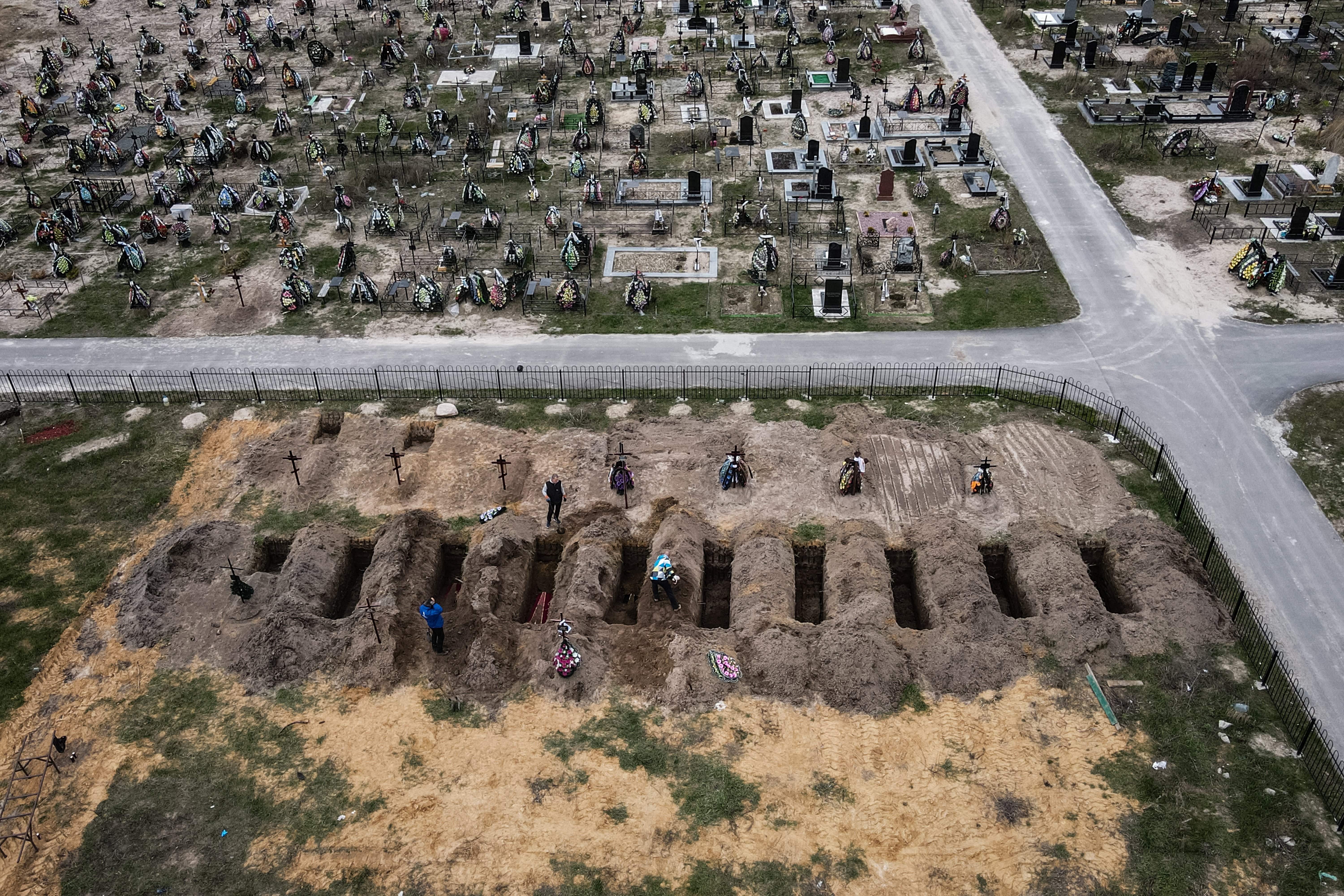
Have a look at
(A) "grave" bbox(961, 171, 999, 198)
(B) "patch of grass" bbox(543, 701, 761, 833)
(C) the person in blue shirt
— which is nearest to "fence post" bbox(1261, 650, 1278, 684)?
(B) "patch of grass" bbox(543, 701, 761, 833)

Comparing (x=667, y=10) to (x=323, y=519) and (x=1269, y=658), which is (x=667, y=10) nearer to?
(x=323, y=519)

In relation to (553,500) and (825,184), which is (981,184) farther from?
(553,500)

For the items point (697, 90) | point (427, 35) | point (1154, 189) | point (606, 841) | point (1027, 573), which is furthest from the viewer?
point (427, 35)

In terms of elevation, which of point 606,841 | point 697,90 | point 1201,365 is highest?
point 697,90

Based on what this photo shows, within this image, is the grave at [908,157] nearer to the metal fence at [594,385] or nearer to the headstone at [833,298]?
the headstone at [833,298]

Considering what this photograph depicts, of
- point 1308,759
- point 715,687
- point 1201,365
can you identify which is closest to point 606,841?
point 715,687
